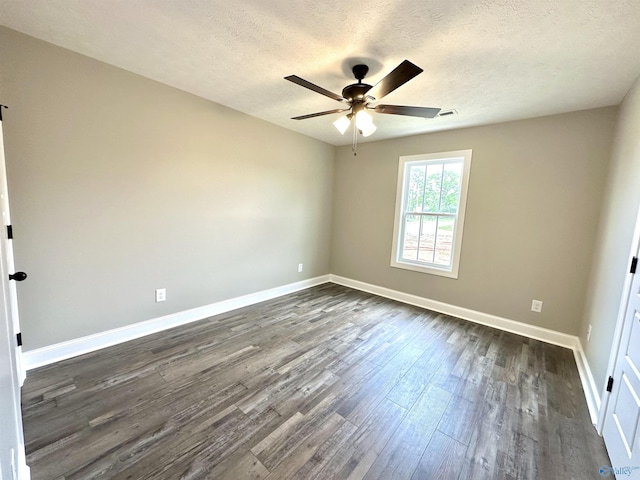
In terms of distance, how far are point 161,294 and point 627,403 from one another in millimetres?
3627

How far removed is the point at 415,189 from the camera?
397cm

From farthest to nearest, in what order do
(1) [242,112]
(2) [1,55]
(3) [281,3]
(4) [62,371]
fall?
(1) [242,112] → (4) [62,371] → (2) [1,55] → (3) [281,3]

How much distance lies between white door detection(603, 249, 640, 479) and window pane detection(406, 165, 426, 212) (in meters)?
2.55

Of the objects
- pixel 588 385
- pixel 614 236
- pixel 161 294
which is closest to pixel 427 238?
pixel 614 236

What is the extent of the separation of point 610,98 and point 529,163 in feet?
2.56

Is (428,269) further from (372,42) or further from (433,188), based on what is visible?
(372,42)

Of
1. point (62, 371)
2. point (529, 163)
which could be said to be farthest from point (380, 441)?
point (529, 163)

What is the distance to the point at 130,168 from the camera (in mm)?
2445

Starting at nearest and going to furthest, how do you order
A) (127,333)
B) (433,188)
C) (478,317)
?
(127,333) < (478,317) < (433,188)

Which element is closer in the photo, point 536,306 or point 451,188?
point 536,306

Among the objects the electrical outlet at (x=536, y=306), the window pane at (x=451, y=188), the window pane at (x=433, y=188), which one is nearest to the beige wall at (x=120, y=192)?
the window pane at (x=433, y=188)

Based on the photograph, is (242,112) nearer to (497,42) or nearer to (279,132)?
(279,132)

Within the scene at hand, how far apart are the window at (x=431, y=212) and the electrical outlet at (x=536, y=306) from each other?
33.5 inches

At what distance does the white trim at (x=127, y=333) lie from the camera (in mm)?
2129
